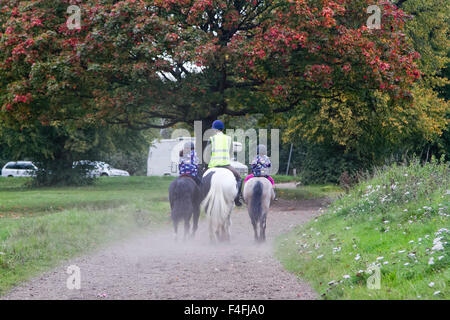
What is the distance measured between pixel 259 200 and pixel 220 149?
4.59ft

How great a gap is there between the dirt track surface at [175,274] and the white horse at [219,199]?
360 millimetres

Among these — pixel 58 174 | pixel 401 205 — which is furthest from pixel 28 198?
pixel 401 205

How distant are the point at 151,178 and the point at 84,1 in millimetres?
24004

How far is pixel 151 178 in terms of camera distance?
40312mm

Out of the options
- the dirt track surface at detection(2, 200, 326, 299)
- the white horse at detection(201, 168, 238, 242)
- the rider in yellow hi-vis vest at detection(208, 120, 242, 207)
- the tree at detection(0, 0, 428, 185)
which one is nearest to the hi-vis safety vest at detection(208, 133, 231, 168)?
the rider in yellow hi-vis vest at detection(208, 120, 242, 207)

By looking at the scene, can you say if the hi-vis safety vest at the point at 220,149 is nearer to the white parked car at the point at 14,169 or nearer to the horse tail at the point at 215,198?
the horse tail at the point at 215,198

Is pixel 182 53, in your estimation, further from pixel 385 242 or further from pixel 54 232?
pixel 385 242

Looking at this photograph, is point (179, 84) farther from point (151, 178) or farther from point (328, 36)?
point (151, 178)

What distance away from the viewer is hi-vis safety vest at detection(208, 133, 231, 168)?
11539 millimetres

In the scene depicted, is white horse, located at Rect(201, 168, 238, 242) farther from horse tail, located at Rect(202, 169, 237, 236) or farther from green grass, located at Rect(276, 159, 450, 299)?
green grass, located at Rect(276, 159, 450, 299)

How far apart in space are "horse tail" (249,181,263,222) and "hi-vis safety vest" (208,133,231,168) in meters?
0.83

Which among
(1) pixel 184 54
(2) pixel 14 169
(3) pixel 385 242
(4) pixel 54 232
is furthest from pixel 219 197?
(2) pixel 14 169

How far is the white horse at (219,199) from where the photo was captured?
11180 millimetres

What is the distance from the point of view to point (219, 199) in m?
11.2
